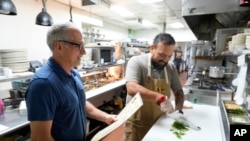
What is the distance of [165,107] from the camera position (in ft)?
4.62

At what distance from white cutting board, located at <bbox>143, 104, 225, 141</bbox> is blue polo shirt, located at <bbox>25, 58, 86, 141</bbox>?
1.62ft

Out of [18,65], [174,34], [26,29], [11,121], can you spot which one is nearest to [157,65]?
[11,121]

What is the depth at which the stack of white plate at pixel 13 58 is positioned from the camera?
7.98 feet

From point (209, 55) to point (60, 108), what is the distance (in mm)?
3483

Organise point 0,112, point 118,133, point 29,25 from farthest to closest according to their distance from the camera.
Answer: point 29,25 → point 118,133 → point 0,112

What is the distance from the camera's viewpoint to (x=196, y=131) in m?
1.33

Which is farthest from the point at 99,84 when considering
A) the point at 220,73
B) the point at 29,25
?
the point at 220,73

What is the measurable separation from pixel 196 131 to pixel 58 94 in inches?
39.9

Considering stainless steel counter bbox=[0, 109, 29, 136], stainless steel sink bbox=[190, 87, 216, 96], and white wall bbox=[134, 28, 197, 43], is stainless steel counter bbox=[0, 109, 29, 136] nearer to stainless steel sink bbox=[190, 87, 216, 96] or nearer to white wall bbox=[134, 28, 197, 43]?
stainless steel sink bbox=[190, 87, 216, 96]

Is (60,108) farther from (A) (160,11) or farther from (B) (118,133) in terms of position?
(A) (160,11)

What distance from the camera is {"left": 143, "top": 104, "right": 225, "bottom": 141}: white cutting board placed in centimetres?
123

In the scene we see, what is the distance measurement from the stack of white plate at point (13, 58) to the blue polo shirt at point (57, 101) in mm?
1606

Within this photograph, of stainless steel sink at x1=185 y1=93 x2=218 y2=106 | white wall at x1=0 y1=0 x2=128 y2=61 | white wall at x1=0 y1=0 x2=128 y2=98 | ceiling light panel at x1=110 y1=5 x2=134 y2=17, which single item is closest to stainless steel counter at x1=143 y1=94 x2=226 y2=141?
stainless steel sink at x1=185 y1=93 x2=218 y2=106

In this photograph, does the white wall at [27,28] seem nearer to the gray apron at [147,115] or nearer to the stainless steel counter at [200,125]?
the gray apron at [147,115]
